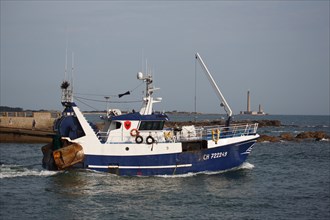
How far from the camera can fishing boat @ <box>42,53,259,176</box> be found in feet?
84.9

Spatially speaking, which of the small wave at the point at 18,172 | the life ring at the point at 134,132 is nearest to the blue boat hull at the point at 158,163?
the life ring at the point at 134,132

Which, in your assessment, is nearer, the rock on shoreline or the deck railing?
the deck railing

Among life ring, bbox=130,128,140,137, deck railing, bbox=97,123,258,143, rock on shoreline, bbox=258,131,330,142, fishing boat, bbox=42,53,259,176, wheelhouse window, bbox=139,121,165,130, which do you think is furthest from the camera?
rock on shoreline, bbox=258,131,330,142

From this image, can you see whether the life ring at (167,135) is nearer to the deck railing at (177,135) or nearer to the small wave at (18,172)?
the deck railing at (177,135)

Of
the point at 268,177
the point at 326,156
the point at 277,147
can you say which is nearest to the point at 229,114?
the point at 268,177

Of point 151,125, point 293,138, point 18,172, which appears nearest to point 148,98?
point 151,125

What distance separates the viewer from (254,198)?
864 inches

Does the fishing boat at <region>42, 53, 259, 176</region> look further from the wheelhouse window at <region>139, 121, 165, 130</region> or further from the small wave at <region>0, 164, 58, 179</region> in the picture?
the small wave at <region>0, 164, 58, 179</region>

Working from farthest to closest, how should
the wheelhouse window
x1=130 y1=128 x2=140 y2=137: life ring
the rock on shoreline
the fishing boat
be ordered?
the rock on shoreline → the wheelhouse window → x1=130 y1=128 x2=140 y2=137: life ring → the fishing boat

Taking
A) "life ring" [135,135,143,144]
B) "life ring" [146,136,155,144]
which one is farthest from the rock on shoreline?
"life ring" [135,135,143,144]

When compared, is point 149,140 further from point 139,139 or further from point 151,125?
point 151,125

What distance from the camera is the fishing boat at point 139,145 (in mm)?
25891

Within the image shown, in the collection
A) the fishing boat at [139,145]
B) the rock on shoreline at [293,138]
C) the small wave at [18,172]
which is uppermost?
the fishing boat at [139,145]

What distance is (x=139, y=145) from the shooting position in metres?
26.0
